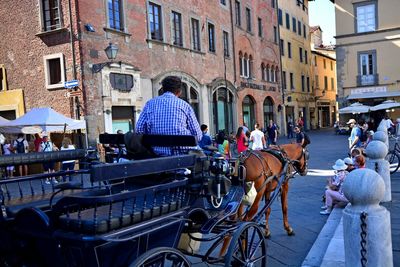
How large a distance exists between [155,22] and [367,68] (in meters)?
20.1

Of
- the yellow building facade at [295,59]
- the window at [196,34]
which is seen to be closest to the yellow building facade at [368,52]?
the yellow building facade at [295,59]

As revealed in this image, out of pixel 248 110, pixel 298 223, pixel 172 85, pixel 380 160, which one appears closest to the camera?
pixel 172 85

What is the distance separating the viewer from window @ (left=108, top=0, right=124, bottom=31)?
51.8 feet

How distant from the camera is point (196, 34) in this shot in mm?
21500

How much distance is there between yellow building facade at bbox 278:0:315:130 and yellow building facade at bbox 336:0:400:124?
5.06 m

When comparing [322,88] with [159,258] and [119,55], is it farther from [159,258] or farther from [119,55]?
[159,258]

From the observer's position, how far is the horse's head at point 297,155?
6.01 metres

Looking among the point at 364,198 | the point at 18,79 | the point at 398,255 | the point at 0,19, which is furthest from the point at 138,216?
the point at 0,19

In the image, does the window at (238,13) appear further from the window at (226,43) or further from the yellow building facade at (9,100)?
the yellow building facade at (9,100)

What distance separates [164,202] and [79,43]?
40.7 feet

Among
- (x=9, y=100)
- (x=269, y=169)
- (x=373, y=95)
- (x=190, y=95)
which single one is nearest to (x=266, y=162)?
(x=269, y=169)

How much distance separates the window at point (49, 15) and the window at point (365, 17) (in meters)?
24.3

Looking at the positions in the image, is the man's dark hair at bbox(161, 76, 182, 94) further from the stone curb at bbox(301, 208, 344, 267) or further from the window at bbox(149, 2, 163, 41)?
the window at bbox(149, 2, 163, 41)

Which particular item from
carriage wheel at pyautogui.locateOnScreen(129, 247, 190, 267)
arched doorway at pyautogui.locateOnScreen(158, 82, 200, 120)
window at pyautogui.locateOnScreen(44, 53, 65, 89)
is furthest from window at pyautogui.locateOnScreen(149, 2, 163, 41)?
carriage wheel at pyautogui.locateOnScreen(129, 247, 190, 267)
